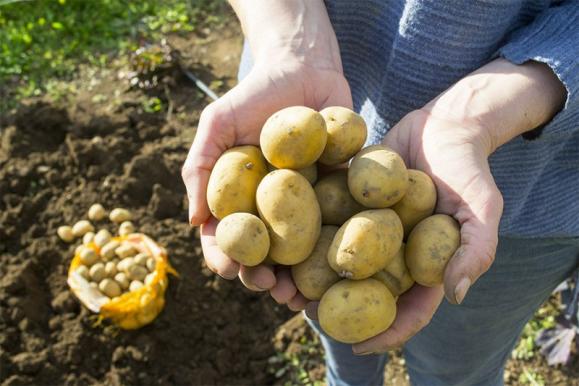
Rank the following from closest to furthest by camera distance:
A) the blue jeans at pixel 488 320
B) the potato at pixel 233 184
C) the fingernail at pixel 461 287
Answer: the fingernail at pixel 461 287
the potato at pixel 233 184
the blue jeans at pixel 488 320

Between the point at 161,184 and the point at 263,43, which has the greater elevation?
the point at 263,43

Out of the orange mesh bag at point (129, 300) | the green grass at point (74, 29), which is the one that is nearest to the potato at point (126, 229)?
the orange mesh bag at point (129, 300)

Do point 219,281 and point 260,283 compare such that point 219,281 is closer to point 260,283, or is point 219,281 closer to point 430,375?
point 430,375

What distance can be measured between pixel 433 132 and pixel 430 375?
1.02 m

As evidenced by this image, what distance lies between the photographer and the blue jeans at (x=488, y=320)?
68.9 inches

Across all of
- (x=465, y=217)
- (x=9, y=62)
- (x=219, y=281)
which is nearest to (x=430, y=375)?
(x=465, y=217)

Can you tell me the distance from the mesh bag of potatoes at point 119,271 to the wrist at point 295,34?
153 centimetres

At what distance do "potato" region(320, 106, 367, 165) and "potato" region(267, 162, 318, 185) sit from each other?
0.23 feet

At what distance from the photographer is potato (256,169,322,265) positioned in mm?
1464

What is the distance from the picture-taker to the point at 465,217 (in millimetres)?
1400

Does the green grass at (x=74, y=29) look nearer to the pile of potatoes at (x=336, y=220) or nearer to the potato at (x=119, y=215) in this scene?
the potato at (x=119, y=215)

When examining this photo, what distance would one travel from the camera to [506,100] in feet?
4.77

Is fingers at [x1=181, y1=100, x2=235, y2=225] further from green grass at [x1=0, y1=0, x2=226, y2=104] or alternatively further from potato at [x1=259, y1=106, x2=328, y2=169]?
green grass at [x1=0, y1=0, x2=226, y2=104]

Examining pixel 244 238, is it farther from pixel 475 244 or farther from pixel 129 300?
pixel 129 300
